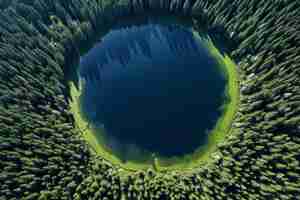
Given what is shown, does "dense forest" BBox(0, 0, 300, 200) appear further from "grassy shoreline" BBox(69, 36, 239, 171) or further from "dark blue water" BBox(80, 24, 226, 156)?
"dark blue water" BBox(80, 24, 226, 156)

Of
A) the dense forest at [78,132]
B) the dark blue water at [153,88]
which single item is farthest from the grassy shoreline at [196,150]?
the dense forest at [78,132]

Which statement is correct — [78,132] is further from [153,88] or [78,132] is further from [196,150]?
[196,150]

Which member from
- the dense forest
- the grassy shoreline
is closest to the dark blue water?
the grassy shoreline

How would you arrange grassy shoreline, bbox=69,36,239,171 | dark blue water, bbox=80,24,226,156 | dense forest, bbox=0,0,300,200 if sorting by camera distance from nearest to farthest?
dense forest, bbox=0,0,300,200 → grassy shoreline, bbox=69,36,239,171 → dark blue water, bbox=80,24,226,156

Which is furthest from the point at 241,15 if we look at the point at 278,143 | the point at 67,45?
the point at 67,45

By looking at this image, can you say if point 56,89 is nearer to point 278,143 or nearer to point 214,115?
point 214,115

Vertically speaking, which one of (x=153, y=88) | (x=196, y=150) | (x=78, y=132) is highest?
(x=153, y=88)

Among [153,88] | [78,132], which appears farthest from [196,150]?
[78,132]
